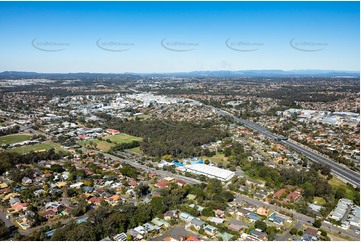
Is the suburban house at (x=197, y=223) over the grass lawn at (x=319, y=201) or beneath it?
over

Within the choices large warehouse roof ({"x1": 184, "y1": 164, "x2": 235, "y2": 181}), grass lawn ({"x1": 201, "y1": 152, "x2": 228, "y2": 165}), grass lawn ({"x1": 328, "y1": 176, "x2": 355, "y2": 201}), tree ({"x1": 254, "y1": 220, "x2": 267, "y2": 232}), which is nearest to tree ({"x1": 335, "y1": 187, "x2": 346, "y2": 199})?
grass lawn ({"x1": 328, "y1": 176, "x2": 355, "y2": 201})

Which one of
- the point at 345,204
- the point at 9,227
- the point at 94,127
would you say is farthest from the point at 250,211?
the point at 94,127

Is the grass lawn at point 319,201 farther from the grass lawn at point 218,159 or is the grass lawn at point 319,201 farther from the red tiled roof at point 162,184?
the red tiled roof at point 162,184

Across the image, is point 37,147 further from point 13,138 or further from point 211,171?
point 211,171

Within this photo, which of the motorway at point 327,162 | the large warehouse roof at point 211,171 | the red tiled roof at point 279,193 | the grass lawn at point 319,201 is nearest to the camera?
the grass lawn at point 319,201

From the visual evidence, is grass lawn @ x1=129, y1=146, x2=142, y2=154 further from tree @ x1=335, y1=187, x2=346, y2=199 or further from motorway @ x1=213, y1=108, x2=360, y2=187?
tree @ x1=335, y1=187, x2=346, y2=199

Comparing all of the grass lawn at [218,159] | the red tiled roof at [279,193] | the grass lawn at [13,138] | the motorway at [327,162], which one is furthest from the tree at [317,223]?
the grass lawn at [13,138]

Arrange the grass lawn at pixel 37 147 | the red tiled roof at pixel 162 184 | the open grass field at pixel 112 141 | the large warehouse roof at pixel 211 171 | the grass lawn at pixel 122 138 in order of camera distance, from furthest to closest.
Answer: the grass lawn at pixel 122 138 < the open grass field at pixel 112 141 < the grass lawn at pixel 37 147 < the large warehouse roof at pixel 211 171 < the red tiled roof at pixel 162 184

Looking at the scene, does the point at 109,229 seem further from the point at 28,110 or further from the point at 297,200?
the point at 28,110
